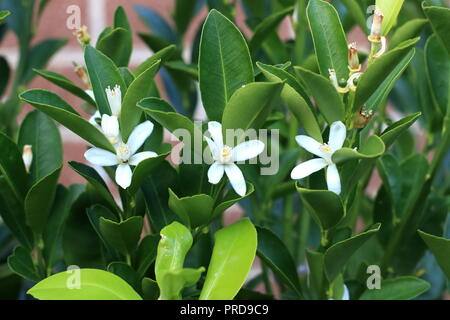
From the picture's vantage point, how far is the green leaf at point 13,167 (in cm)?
54

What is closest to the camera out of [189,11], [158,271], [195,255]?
[158,271]

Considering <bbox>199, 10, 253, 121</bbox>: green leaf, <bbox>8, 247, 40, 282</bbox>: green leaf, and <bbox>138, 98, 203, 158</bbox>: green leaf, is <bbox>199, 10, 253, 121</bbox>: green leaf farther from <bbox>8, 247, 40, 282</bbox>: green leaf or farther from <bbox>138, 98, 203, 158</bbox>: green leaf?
<bbox>8, 247, 40, 282</bbox>: green leaf

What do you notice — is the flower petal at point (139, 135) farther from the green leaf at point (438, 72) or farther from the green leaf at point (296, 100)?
the green leaf at point (438, 72)

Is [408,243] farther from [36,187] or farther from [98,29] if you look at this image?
[98,29]

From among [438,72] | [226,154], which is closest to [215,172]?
[226,154]

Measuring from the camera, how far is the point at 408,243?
0.68m


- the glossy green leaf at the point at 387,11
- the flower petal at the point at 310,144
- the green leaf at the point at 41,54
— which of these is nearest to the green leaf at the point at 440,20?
the glossy green leaf at the point at 387,11

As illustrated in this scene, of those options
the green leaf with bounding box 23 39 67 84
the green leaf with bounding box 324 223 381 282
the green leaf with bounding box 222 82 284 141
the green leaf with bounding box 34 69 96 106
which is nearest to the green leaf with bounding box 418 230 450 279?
the green leaf with bounding box 324 223 381 282

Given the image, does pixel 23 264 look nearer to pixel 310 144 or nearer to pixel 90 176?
pixel 90 176

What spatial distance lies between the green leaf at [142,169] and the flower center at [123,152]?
0.04ft

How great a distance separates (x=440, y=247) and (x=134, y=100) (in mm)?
235

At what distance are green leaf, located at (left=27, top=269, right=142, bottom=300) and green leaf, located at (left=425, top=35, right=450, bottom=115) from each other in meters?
0.32
